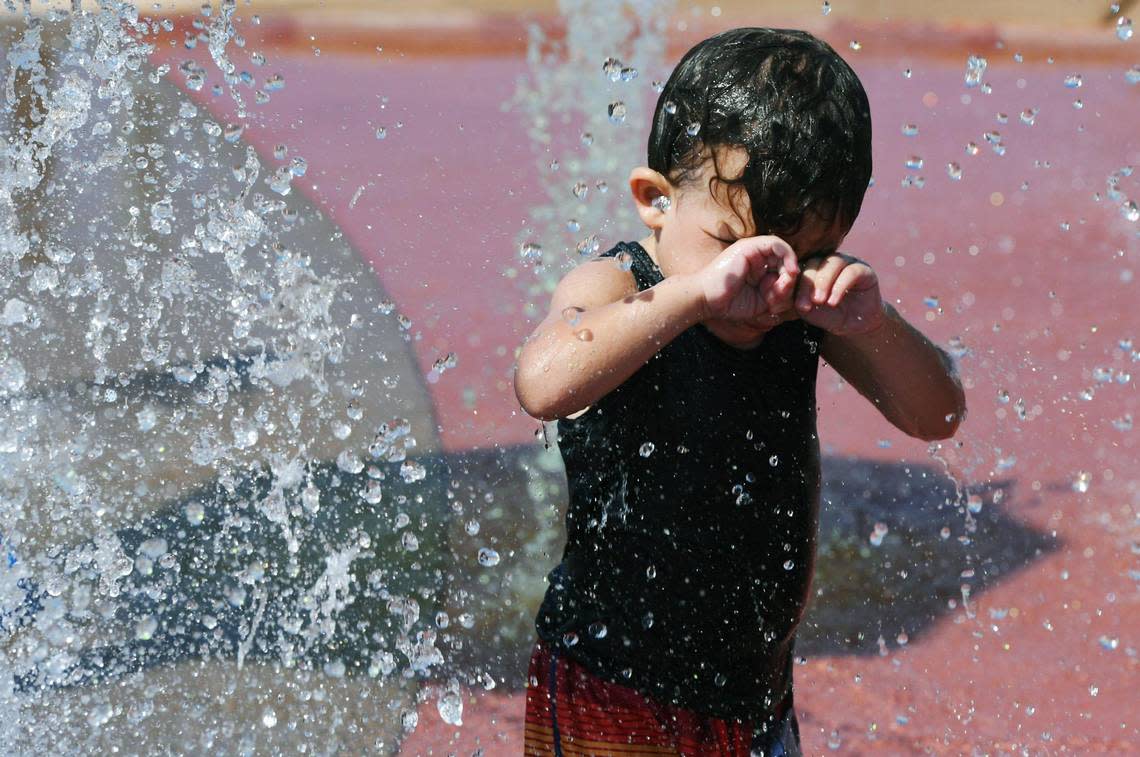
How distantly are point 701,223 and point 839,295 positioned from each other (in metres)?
0.21

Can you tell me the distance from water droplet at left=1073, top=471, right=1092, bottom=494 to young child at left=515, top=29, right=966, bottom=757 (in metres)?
2.41

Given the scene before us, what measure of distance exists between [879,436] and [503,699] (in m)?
2.06

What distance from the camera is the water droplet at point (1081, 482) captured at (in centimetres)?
400

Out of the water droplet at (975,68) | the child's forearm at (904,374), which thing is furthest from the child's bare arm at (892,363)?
the water droplet at (975,68)

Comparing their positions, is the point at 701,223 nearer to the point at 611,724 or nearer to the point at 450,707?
the point at 611,724

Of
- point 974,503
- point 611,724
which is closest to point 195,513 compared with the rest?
point 611,724

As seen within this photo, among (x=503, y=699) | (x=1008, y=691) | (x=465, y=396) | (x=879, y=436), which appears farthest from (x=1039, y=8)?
(x=503, y=699)

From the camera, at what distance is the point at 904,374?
1.83 metres

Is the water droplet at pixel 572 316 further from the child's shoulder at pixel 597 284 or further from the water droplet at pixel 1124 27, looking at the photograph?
the water droplet at pixel 1124 27

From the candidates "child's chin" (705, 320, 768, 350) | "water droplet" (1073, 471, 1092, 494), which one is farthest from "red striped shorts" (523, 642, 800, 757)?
"water droplet" (1073, 471, 1092, 494)

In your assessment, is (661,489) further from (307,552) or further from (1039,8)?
(1039,8)

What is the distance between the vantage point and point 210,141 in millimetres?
4953

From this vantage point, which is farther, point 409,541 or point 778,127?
point 409,541

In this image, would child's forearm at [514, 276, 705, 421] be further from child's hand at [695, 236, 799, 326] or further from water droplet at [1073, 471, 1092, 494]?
water droplet at [1073, 471, 1092, 494]
